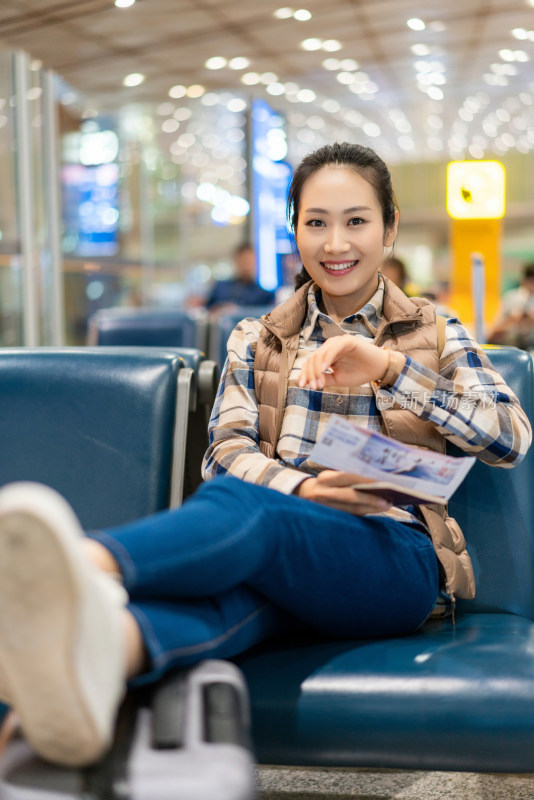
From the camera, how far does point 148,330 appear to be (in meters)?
3.98

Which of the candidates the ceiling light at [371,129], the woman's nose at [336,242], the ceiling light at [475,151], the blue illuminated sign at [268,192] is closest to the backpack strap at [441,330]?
the woman's nose at [336,242]

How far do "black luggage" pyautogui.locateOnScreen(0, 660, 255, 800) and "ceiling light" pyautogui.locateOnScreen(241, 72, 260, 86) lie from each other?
9413 mm

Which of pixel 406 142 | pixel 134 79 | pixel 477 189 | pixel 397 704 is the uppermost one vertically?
pixel 406 142

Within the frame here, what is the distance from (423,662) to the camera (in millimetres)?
1416

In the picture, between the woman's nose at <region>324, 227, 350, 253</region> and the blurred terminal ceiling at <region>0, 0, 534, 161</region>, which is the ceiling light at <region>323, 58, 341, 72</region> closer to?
→ the blurred terminal ceiling at <region>0, 0, 534, 161</region>

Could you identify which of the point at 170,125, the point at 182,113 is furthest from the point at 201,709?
the point at 170,125

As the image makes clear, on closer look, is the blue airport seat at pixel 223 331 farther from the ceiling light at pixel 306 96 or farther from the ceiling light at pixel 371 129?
the ceiling light at pixel 371 129

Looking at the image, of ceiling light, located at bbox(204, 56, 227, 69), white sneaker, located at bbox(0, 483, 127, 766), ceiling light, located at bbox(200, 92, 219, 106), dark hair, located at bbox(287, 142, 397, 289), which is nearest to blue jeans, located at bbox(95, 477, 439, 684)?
white sneaker, located at bbox(0, 483, 127, 766)

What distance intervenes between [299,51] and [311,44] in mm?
268

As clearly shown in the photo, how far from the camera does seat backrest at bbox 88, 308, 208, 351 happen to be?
3.85 m

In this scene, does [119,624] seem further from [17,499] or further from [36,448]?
[36,448]

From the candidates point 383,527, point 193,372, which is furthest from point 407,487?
point 193,372

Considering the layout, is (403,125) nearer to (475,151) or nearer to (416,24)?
(475,151)

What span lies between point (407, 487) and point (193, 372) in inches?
26.2
